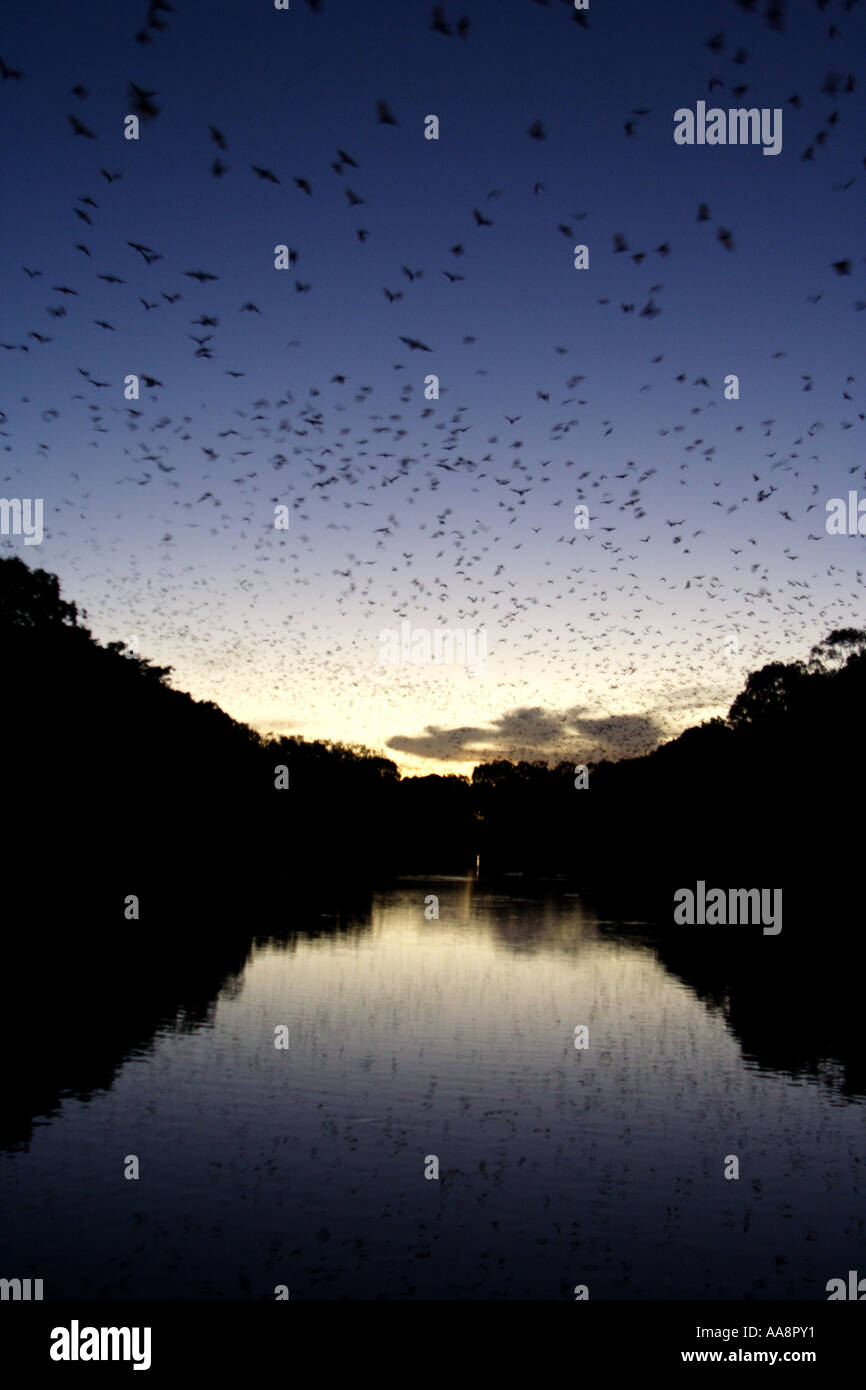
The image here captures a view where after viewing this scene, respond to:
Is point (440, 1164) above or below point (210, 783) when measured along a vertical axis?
below

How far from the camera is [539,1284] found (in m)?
14.4

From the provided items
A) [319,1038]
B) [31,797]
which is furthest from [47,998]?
[31,797]

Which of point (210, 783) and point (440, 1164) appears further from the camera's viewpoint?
point (210, 783)

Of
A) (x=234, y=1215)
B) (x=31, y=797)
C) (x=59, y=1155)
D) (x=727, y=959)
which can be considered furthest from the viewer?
(x=31, y=797)

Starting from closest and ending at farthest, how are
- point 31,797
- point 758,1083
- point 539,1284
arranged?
1. point 539,1284
2. point 758,1083
3. point 31,797

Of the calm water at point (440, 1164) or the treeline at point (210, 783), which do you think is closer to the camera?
the calm water at point (440, 1164)

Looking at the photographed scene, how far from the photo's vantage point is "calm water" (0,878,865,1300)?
14844 mm

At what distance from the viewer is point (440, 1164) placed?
19188 millimetres

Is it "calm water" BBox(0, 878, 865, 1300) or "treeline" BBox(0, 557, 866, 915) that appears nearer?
"calm water" BBox(0, 878, 865, 1300)

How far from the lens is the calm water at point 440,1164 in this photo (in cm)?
1484

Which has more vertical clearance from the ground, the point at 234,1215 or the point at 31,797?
the point at 31,797

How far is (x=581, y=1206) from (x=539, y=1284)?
3035mm
